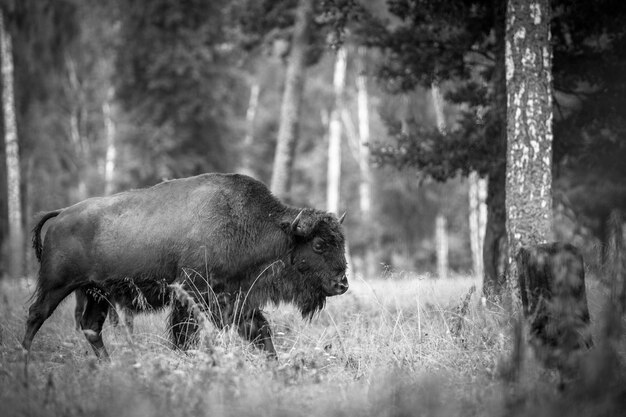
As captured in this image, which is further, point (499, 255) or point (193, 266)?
point (499, 255)

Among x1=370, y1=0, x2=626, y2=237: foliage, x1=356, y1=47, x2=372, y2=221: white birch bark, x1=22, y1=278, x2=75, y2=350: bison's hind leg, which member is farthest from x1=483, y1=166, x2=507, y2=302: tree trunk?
x1=356, y1=47, x2=372, y2=221: white birch bark

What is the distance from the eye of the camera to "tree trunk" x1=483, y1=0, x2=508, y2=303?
8.50m

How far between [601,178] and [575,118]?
1961 millimetres

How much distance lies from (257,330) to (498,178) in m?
4.53

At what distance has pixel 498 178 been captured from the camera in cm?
867

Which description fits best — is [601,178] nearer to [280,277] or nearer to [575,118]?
[575,118]

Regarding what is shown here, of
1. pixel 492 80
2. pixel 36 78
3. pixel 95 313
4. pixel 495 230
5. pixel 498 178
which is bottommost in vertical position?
pixel 95 313

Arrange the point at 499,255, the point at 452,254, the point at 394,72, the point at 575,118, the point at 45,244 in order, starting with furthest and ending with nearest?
1. the point at 452,254
2. the point at 394,72
3. the point at 575,118
4. the point at 499,255
5. the point at 45,244

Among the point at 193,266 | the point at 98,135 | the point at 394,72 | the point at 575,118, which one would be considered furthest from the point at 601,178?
the point at 98,135

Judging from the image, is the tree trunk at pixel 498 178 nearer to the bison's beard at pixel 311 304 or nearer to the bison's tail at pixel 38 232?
the bison's beard at pixel 311 304

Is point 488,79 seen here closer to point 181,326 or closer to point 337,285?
point 337,285

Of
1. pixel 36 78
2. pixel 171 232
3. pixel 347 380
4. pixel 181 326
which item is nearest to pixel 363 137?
pixel 36 78

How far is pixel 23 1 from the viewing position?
73.6ft

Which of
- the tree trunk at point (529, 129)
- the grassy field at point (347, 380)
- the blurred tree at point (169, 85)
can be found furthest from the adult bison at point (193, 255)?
the blurred tree at point (169, 85)
